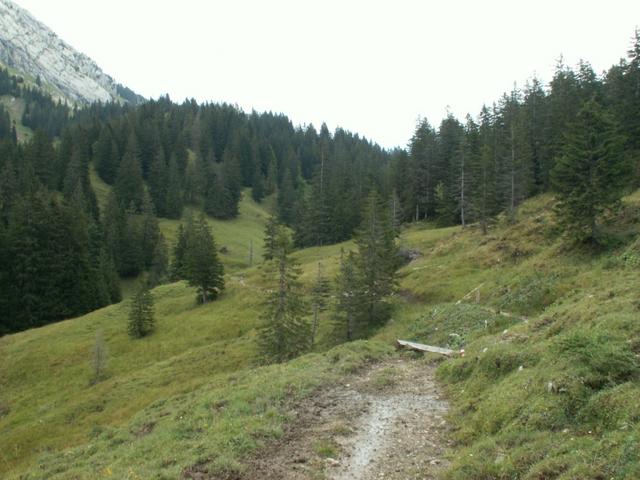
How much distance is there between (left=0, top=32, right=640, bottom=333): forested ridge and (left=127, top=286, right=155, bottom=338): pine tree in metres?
22.6

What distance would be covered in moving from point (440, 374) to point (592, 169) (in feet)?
70.8

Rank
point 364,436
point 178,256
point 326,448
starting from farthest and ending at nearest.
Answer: point 178,256, point 364,436, point 326,448

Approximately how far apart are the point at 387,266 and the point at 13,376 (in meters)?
41.8

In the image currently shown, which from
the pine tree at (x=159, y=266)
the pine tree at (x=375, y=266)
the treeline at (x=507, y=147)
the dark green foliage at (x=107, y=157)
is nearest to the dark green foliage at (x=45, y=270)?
the pine tree at (x=159, y=266)

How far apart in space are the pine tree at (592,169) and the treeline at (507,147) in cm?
1110

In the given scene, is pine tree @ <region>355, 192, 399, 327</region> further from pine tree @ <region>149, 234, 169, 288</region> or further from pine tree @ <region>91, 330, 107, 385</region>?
pine tree @ <region>149, 234, 169, 288</region>

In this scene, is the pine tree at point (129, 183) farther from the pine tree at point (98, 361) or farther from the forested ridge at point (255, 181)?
the pine tree at point (98, 361)

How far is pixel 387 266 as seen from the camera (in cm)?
3872

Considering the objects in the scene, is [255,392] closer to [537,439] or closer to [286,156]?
[537,439]

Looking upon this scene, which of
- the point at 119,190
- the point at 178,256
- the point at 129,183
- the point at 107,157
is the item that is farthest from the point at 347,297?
the point at 107,157

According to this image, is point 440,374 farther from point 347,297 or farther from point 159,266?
point 159,266

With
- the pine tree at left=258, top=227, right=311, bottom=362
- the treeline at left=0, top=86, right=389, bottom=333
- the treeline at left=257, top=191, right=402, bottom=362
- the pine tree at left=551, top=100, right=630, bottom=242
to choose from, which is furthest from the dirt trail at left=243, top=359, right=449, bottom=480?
the treeline at left=0, top=86, right=389, bottom=333

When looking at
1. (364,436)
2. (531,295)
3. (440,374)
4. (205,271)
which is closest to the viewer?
(364,436)

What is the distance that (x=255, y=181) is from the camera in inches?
6501
